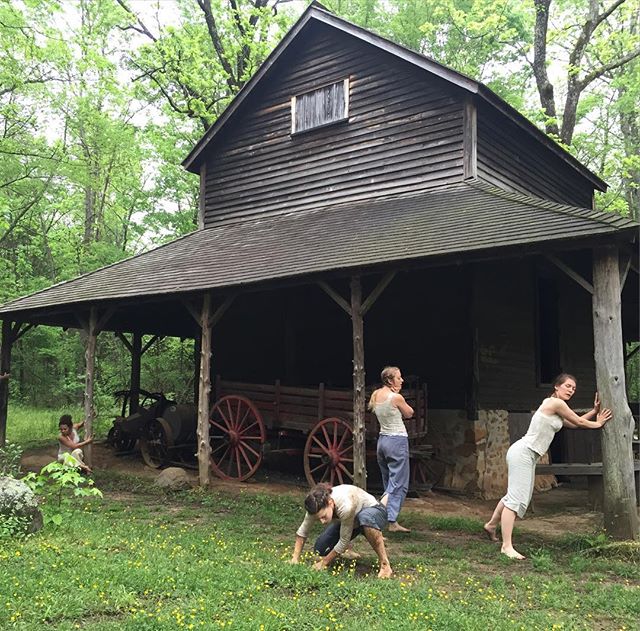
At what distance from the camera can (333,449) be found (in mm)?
9789

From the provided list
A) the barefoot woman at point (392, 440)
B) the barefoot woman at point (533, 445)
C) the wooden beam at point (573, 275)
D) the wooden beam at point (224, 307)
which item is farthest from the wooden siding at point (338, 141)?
the barefoot woman at point (533, 445)

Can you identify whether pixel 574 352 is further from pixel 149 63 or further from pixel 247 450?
pixel 149 63

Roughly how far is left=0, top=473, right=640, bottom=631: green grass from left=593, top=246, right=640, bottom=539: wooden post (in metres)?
0.48

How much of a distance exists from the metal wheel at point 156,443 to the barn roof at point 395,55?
6.34 metres

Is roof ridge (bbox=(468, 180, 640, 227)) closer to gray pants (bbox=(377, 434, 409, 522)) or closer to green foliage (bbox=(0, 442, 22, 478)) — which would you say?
gray pants (bbox=(377, 434, 409, 522))

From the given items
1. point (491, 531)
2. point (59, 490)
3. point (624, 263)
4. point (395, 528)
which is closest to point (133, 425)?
point (59, 490)

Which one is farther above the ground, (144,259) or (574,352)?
(144,259)

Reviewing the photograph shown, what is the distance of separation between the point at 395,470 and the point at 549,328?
6.32m

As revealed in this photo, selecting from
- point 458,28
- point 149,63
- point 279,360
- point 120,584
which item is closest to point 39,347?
point 149,63

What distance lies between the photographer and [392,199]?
38.3 ft

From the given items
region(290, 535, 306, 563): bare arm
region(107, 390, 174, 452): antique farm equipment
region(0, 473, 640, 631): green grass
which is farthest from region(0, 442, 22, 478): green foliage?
region(290, 535, 306, 563): bare arm

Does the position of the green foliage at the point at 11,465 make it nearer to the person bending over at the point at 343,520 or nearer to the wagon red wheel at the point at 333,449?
the person bending over at the point at 343,520

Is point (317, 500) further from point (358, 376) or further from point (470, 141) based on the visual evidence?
point (470, 141)

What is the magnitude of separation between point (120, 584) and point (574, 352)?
1030 cm
